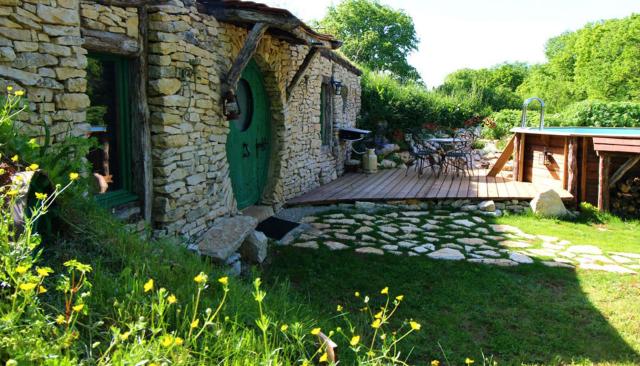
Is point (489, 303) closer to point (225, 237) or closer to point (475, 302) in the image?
point (475, 302)

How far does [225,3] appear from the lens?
18.4ft

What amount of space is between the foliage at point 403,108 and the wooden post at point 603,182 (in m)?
7.51

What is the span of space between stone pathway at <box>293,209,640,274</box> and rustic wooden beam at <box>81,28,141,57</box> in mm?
2926

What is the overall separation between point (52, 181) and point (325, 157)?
824cm

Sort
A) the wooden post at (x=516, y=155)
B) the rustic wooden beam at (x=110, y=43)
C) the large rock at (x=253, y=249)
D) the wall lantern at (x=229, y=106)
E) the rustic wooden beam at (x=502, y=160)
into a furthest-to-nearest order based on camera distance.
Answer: the rustic wooden beam at (x=502, y=160) → the wooden post at (x=516, y=155) → the wall lantern at (x=229, y=106) → the large rock at (x=253, y=249) → the rustic wooden beam at (x=110, y=43)

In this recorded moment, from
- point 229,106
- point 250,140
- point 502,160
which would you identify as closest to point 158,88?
point 229,106

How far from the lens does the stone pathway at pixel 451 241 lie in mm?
5773

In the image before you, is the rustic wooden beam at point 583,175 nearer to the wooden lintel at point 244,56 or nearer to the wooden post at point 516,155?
the wooden post at point 516,155

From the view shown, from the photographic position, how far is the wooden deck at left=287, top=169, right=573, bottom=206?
28.3 ft

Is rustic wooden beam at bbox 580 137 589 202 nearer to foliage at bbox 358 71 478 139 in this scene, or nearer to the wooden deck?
the wooden deck

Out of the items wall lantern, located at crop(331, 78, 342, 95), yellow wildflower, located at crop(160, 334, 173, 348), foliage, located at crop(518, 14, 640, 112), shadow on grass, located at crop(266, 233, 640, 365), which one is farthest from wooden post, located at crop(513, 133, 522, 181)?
foliage, located at crop(518, 14, 640, 112)

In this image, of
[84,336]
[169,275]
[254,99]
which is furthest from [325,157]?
[84,336]

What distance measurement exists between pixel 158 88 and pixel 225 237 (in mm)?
1616

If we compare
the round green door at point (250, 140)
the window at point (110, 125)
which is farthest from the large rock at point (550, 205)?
the window at point (110, 125)
